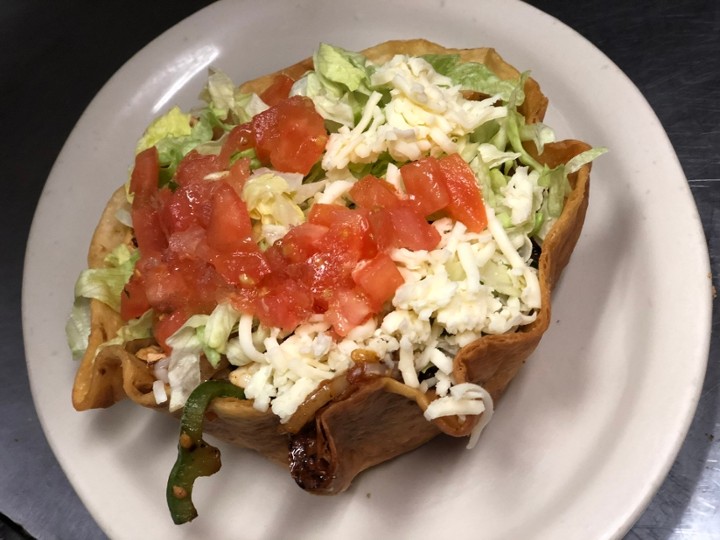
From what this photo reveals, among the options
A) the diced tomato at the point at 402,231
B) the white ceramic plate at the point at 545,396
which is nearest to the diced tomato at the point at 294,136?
the diced tomato at the point at 402,231

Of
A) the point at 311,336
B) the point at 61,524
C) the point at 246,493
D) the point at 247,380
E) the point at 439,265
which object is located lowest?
the point at 61,524

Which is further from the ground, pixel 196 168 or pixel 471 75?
pixel 471 75

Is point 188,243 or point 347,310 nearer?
point 347,310

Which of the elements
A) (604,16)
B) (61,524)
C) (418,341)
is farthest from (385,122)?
(61,524)

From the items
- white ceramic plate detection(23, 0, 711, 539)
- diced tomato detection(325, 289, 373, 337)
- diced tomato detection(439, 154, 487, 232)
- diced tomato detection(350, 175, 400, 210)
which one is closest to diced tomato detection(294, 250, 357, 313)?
diced tomato detection(325, 289, 373, 337)

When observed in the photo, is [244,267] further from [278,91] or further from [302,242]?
[278,91]

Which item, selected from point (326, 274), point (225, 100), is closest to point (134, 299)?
point (326, 274)

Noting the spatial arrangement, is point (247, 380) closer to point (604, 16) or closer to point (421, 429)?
point (421, 429)

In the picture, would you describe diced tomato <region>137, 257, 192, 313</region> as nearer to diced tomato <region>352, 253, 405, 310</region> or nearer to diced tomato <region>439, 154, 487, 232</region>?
diced tomato <region>352, 253, 405, 310</region>
